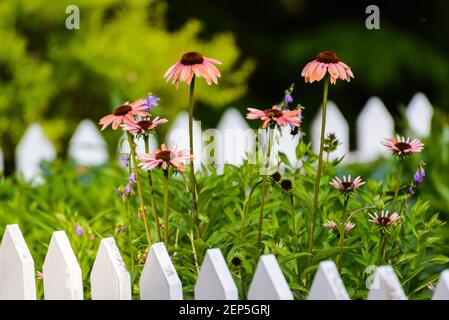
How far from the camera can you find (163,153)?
A: 1643 millimetres

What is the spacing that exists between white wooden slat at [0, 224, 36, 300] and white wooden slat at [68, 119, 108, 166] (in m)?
2.74

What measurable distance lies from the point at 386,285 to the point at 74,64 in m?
4.54

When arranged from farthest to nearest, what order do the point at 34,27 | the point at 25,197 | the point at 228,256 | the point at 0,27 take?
the point at 34,27, the point at 0,27, the point at 25,197, the point at 228,256

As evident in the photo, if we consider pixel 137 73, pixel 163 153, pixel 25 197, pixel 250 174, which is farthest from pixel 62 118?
pixel 163 153

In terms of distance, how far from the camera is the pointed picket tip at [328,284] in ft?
5.06

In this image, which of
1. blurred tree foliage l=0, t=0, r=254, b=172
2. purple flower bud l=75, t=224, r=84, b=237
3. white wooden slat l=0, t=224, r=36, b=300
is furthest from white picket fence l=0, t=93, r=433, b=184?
white wooden slat l=0, t=224, r=36, b=300

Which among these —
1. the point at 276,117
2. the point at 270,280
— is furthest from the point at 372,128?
the point at 270,280

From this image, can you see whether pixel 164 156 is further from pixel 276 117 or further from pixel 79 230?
pixel 79 230

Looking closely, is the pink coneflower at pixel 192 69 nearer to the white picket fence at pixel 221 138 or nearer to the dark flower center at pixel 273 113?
the dark flower center at pixel 273 113

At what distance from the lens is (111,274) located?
174cm

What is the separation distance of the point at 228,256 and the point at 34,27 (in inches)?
173

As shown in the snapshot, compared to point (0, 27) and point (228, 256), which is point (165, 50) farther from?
point (228, 256)

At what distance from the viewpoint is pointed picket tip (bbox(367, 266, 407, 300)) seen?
151 centimetres

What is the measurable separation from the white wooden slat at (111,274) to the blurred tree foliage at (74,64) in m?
3.67
